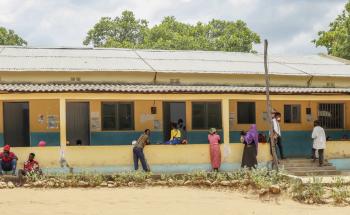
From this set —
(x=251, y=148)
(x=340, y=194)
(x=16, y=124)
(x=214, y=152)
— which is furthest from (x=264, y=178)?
(x=16, y=124)

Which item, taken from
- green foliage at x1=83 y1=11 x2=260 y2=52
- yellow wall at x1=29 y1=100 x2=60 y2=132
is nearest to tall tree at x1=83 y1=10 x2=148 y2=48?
green foliage at x1=83 y1=11 x2=260 y2=52

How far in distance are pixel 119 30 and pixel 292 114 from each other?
23968 millimetres

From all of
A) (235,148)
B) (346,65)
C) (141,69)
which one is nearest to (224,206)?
(235,148)

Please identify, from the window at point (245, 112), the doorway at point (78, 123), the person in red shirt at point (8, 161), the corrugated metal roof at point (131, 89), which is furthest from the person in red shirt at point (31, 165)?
the window at point (245, 112)

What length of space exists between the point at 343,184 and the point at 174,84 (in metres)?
6.63

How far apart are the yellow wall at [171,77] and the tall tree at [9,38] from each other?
1825 centimetres

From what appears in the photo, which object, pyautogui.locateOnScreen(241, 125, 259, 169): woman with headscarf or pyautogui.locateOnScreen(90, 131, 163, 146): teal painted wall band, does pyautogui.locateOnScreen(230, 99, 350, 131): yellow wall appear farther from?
pyautogui.locateOnScreen(90, 131, 163, 146): teal painted wall band

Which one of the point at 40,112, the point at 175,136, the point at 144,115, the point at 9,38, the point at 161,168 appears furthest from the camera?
the point at 9,38

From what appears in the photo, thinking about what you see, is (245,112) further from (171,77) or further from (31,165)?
(31,165)

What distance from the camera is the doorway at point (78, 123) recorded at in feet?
55.5

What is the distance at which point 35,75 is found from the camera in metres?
16.8

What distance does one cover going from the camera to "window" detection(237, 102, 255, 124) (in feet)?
59.1

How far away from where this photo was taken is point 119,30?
4012cm

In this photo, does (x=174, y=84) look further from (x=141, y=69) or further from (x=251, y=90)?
(x=251, y=90)
